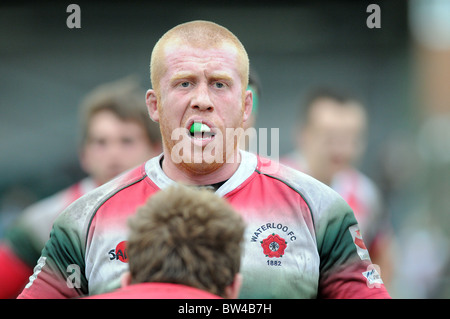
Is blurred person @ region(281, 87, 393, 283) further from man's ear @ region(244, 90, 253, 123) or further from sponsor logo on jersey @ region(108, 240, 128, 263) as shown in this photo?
sponsor logo on jersey @ region(108, 240, 128, 263)

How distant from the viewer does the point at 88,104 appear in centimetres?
483

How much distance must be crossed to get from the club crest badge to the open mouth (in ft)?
1.48

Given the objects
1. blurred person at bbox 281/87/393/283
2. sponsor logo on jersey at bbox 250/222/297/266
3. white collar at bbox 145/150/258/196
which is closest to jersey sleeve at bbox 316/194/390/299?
sponsor logo on jersey at bbox 250/222/297/266

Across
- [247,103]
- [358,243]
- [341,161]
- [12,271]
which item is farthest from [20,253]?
[341,161]

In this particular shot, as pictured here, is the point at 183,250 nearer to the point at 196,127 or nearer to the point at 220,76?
the point at 196,127

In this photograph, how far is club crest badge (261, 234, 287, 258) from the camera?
249cm

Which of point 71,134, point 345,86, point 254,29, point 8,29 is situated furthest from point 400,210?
point 8,29

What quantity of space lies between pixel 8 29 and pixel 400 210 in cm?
700

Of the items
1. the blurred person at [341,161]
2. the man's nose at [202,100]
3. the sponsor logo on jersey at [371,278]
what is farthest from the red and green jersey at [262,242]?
the blurred person at [341,161]

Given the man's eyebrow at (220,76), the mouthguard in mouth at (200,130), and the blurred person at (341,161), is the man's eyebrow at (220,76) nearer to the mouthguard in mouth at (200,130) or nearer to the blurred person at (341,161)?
the mouthguard in mouth at (200,130)

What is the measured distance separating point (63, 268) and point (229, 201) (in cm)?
69

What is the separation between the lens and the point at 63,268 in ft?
8.41

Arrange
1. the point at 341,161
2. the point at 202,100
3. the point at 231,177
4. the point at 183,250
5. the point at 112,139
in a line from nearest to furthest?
the point at 183,250
the point at 202,100
the point at 231,177
the point at 112,139
the point at 341,161
